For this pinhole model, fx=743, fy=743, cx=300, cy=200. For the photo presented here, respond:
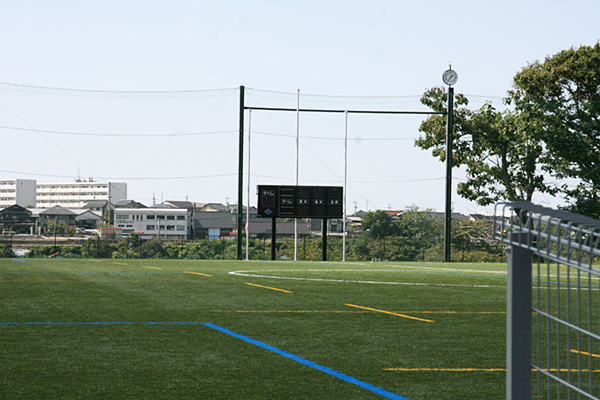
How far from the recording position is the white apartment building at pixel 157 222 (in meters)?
104

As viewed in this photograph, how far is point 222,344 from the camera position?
6.63m

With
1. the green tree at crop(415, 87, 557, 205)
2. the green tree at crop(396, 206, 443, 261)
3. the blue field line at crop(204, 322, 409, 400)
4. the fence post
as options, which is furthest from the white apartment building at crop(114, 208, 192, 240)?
the fence post

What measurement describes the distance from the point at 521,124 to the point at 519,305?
33.7 m

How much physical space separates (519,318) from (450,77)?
1302 inches

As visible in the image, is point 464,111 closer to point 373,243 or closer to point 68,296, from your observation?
point 373,243

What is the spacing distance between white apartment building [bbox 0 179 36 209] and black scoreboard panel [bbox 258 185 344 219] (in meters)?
123

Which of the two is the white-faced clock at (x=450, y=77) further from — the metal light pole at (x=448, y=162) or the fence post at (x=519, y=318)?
the fence post at (x=519, y=318)

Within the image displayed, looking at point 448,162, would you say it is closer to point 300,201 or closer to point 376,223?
point 300,201

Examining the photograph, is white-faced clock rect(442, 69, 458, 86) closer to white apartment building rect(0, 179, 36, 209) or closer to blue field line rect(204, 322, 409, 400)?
blue field line rect(204, 322, 409, 400)

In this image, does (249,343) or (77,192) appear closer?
(249,343)

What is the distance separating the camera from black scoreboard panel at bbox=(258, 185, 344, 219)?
29250 millimetres

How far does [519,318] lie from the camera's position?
2766mm

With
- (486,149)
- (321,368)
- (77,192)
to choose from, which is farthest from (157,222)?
(321,368)

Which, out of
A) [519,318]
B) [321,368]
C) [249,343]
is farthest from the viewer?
[249,343]
